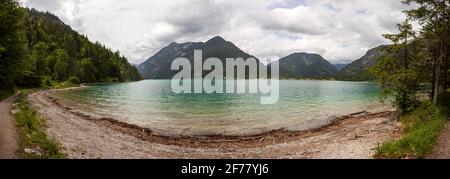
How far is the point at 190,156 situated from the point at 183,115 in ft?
68.2

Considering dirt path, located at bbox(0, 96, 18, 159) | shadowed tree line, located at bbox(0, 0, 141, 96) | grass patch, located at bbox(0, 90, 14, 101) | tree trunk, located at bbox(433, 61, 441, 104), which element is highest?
shadowed tree line, located at bbox(0, 0, 141, 96)

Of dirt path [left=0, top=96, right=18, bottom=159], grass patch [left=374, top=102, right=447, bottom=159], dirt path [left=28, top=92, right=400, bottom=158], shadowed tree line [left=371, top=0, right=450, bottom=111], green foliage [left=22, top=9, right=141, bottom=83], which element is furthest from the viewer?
green foliage [left=22, top=9, right=141, bottom=83]

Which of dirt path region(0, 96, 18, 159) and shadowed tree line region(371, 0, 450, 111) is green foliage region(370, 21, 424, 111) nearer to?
shadowed tree line region(371, 0, 450, 111)

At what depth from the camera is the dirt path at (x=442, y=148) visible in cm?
1631

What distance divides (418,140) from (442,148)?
1.21m

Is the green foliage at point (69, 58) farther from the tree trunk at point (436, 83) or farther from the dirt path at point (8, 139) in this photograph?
the tree trunk at point (436, 83)

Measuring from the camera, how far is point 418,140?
17984 millimetres

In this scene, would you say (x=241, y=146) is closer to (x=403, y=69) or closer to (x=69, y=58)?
(x=403, y=69)

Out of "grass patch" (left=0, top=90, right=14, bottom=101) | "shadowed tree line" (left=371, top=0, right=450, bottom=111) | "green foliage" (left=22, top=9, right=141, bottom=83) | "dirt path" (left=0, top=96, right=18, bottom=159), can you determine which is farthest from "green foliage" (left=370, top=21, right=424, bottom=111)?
"green foliage" (left=22, top=9, right=141, bottom=83)

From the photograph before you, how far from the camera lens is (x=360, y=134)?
26891 millimetres

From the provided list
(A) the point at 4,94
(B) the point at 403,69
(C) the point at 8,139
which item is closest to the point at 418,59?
(B) the point at 403,69

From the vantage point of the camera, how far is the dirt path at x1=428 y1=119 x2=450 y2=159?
53.5 feet

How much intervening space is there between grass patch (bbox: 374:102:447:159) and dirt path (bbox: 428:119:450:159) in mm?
238

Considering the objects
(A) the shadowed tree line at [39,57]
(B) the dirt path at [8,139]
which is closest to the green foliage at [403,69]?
(B) the dirt path at [8,139]
